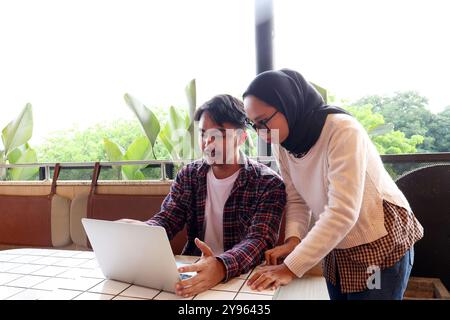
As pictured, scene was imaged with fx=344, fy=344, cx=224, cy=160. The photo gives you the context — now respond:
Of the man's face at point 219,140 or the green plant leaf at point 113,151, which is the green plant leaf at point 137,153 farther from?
the man's face at point 219,140

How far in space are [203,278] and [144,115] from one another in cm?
135

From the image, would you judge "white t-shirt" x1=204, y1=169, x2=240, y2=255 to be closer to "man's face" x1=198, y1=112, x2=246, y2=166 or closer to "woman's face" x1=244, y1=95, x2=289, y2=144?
"man's face" x1=198, y1=112, x2=246, y2=166

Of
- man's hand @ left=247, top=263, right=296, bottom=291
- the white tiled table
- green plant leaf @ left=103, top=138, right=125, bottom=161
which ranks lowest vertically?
the white tiled table

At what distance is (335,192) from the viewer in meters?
0.92

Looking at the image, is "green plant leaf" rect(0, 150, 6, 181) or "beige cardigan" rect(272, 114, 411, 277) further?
"green plant leaf" rect(0, 150, 6, 181)

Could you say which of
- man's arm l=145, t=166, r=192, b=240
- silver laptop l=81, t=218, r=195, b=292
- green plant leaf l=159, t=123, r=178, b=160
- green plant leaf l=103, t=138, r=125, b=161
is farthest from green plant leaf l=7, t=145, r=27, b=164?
silver laptop l=81, t=218, r=195, b=292

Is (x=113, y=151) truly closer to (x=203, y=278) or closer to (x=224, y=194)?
(x=224, y=194)

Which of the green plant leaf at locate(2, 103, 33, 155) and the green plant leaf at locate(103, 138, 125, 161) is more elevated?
the green plant leaf at locate(2, 103, 33, 155)

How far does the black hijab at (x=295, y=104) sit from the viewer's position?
3.38ft

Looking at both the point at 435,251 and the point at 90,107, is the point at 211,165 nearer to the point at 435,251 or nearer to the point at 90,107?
the point at 435,251

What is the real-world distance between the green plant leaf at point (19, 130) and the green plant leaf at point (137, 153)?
0.76 meters

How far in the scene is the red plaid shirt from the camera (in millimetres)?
1091

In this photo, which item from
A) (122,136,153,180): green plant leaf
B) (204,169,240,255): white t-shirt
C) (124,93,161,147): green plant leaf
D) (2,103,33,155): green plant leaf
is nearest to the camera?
(204,169,240,255): white t-shirt

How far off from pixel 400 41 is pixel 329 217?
1.41 meters
